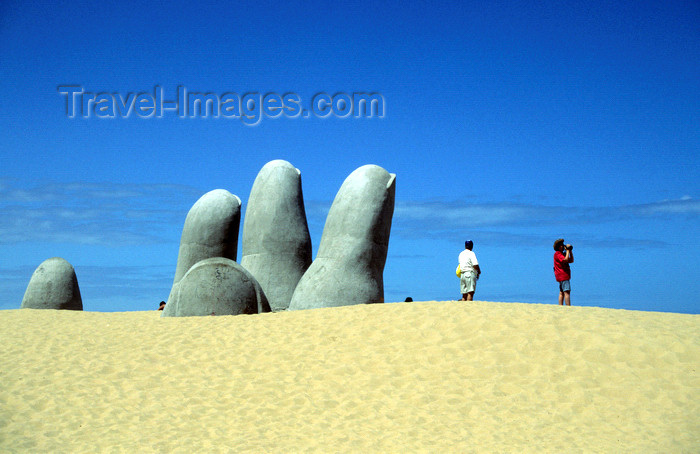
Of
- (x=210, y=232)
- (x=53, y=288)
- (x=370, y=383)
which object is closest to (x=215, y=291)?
(x=210, y=232)

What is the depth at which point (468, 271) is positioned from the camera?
1191 centimetres

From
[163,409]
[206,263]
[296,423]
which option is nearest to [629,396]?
[296,423]

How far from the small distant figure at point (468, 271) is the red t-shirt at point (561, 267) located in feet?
4.50

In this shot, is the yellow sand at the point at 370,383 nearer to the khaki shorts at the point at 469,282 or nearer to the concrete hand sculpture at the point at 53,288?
the khaki shorts at the point at 469,282

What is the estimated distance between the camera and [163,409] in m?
7.95

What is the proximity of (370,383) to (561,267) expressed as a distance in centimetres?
483

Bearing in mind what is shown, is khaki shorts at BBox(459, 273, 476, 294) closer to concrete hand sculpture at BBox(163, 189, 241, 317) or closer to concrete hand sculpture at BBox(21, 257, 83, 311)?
concrete hand sculpture at BBox(163, 189, 241, 317)

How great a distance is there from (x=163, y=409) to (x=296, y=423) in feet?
5.69

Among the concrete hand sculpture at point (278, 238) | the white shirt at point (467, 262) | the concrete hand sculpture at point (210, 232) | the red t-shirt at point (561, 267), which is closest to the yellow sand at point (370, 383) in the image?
the red t-shirt at point (561, 267)

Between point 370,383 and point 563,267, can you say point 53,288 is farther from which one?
point 563,267

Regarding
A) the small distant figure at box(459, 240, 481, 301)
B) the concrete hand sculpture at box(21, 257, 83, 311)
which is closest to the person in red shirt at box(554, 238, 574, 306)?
the small distant figure at box(459, 240, 481, 301)

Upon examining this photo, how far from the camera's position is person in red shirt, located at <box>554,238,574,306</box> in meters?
11.4

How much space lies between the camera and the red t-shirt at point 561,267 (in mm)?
11453

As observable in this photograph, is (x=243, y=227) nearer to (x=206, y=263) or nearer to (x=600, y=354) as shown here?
(x=206, y=263)
